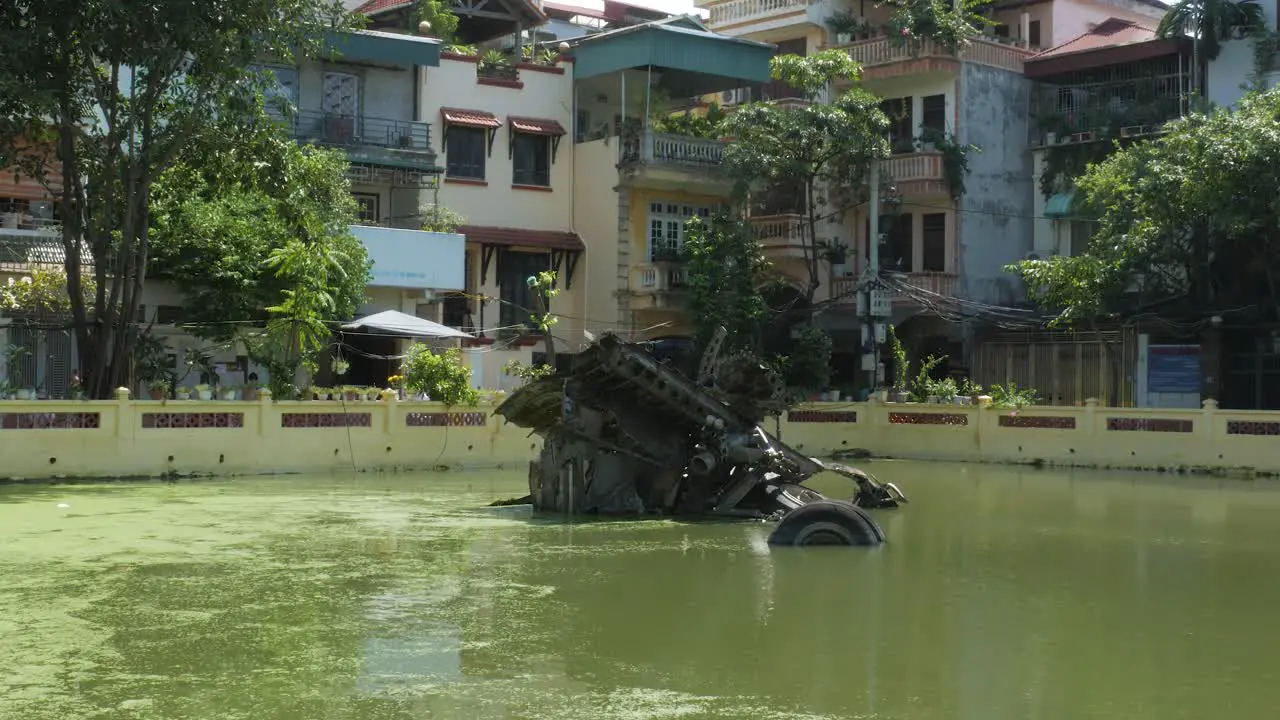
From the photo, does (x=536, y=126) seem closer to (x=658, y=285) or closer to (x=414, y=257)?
(x=658, y=285)

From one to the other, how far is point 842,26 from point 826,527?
28.6m

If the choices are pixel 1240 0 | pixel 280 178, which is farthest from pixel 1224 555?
pixel 1240 0

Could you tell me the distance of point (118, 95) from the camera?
28.7m

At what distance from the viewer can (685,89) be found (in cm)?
4403

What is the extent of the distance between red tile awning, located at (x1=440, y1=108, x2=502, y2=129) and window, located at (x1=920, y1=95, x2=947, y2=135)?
12.2 metres

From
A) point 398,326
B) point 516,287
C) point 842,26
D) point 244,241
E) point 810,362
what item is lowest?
point 810,362

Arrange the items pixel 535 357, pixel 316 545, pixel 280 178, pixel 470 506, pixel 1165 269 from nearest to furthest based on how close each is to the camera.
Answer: pixel 316 545, pixel 470 506, pixel 280 178, pixel 1165 269, pixel 535 357

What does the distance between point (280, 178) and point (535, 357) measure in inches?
525

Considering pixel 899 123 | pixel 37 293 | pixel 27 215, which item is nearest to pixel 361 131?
pixel 27 215

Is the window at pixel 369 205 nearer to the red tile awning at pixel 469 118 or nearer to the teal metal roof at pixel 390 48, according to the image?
the red tile awning at pixel 469 118

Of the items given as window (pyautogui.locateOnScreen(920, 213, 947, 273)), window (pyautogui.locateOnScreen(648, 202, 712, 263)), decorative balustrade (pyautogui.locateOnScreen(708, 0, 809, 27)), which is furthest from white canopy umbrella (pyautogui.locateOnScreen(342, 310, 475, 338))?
decorative balustrade (pyautogui.locateOnScreen(708, 0, 809, 27))

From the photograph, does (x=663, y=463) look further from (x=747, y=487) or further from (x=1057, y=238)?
(x=1057, y=238)

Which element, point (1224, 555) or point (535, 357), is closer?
point (1224, 555)

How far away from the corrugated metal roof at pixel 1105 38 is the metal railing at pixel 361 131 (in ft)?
58.7
